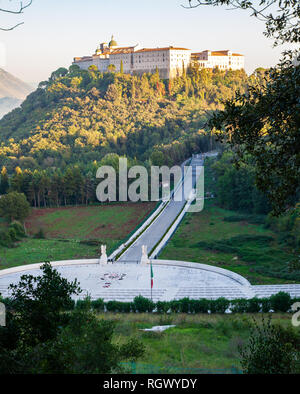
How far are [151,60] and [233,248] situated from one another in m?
71.8

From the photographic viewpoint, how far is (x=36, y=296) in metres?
8.57

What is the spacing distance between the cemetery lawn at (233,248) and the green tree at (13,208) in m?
14.8

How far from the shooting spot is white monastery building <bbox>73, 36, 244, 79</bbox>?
3674 inches

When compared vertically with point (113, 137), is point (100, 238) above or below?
below

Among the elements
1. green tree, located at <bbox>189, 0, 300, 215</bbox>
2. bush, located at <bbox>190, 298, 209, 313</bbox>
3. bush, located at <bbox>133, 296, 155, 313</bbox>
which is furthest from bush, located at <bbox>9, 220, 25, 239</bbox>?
green tree, located at <bbox>189, 0, 300, 215</bbox>

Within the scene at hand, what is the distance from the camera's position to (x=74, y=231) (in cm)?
3872

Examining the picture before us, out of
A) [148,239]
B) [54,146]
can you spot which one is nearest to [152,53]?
[54,146]

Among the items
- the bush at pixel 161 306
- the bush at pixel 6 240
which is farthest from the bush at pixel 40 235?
the bush at pixel 161 306

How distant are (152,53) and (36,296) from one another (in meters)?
90.9

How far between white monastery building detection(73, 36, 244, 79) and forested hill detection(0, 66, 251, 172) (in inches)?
94.1

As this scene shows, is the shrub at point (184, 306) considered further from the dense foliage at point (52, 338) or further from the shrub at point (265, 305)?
the dense foliage at point (52, 338)

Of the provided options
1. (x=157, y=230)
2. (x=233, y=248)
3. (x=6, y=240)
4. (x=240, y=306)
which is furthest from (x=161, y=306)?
(x=6, y=240)

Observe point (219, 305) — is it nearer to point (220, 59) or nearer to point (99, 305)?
point (99, 305)
